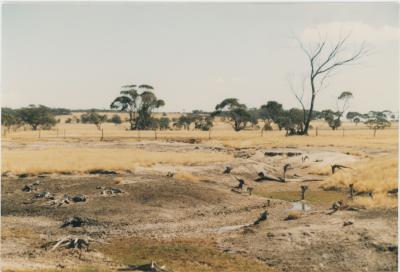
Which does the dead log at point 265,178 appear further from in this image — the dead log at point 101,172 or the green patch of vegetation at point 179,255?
the green patch of vegetation at point 179,255

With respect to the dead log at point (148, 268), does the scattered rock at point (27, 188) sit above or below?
above

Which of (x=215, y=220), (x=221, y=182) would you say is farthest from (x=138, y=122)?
(x=215, y=220)

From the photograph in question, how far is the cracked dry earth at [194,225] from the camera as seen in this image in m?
17.5

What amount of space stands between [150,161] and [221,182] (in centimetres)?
1032

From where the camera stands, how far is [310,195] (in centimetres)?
3120

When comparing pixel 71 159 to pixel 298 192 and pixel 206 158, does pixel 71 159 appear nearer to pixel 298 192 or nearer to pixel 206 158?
pixel 206 158

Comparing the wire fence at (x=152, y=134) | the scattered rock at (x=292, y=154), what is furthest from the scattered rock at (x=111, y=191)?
the wire fence at (x=152, y=134)

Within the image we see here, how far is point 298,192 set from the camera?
3247cm

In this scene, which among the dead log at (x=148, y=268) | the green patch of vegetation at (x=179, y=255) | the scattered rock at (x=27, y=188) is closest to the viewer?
the dead log at (x=148, y=268)

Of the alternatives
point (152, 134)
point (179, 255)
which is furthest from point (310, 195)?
point (152, 134)

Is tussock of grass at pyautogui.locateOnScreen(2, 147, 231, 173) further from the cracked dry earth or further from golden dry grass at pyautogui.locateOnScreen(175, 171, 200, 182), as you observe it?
golden dry grass at pyautogui.locateOnScreen(175, 171, 200, 182)

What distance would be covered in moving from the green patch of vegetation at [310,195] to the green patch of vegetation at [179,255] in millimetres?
11207

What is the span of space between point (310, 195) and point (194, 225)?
10627 millimetres

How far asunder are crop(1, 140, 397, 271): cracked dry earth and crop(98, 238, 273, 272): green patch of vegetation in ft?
0.23
